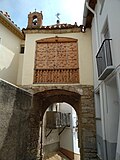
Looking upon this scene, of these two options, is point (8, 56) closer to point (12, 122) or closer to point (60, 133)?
point (12, 122)

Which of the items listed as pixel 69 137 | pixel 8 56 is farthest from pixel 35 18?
pixel 69 137

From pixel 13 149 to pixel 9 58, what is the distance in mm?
5042

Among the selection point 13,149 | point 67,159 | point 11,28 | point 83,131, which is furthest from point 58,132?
point 13,149

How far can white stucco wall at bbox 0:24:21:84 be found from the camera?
6820mm

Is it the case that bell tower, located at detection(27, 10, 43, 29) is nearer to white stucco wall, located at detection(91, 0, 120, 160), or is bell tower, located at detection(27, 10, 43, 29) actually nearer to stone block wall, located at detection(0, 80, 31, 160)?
white stucco wall, located at detection(91, 0, 120, 160)

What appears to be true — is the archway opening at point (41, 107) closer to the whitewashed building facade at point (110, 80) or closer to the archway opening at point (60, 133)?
the whitewashed building facade at point (110, 80)

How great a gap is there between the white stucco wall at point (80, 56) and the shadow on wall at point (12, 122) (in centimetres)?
308

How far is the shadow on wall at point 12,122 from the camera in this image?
285 cm

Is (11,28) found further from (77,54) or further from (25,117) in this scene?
(25,117)

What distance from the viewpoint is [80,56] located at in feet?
22.5

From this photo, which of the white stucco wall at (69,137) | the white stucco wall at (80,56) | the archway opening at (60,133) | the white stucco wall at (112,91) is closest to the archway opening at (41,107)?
the white stucco wall at (80,56)

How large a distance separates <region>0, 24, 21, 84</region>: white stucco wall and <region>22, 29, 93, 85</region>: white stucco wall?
753 mm

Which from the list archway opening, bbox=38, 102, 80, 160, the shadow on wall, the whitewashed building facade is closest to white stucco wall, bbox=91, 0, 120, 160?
the whitewashed building facade

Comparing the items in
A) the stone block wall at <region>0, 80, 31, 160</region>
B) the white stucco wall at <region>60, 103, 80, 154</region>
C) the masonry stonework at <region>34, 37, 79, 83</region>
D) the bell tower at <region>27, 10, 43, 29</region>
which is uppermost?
the bell tower at <region>27, 10, 43, 29</region>
